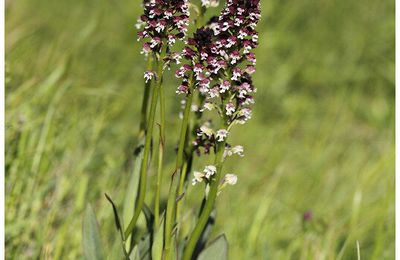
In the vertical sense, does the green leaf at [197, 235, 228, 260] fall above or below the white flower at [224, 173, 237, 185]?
below

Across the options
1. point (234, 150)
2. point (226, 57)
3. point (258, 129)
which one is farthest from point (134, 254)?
point (258, 129)

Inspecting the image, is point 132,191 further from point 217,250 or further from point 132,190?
point 217,250

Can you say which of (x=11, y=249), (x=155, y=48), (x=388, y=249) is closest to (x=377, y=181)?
(x=388, y=249)

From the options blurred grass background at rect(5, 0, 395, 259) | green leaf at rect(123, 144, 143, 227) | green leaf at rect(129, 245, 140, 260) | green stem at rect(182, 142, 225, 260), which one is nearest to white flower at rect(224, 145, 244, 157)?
green stem at rect(182, 142, 225, 260)

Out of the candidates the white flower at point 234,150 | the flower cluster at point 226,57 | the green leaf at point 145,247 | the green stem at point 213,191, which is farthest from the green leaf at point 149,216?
the flower cluster at point 226,57

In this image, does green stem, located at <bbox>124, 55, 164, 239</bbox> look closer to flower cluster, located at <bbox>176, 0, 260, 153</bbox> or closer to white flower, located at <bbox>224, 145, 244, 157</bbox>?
flower cluster, located at <bbox>176, 0, 260, 153</bbox>

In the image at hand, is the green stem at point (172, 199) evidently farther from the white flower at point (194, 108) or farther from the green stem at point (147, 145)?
the white flower at point (194, 108)

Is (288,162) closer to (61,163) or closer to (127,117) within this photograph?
(127,117)
